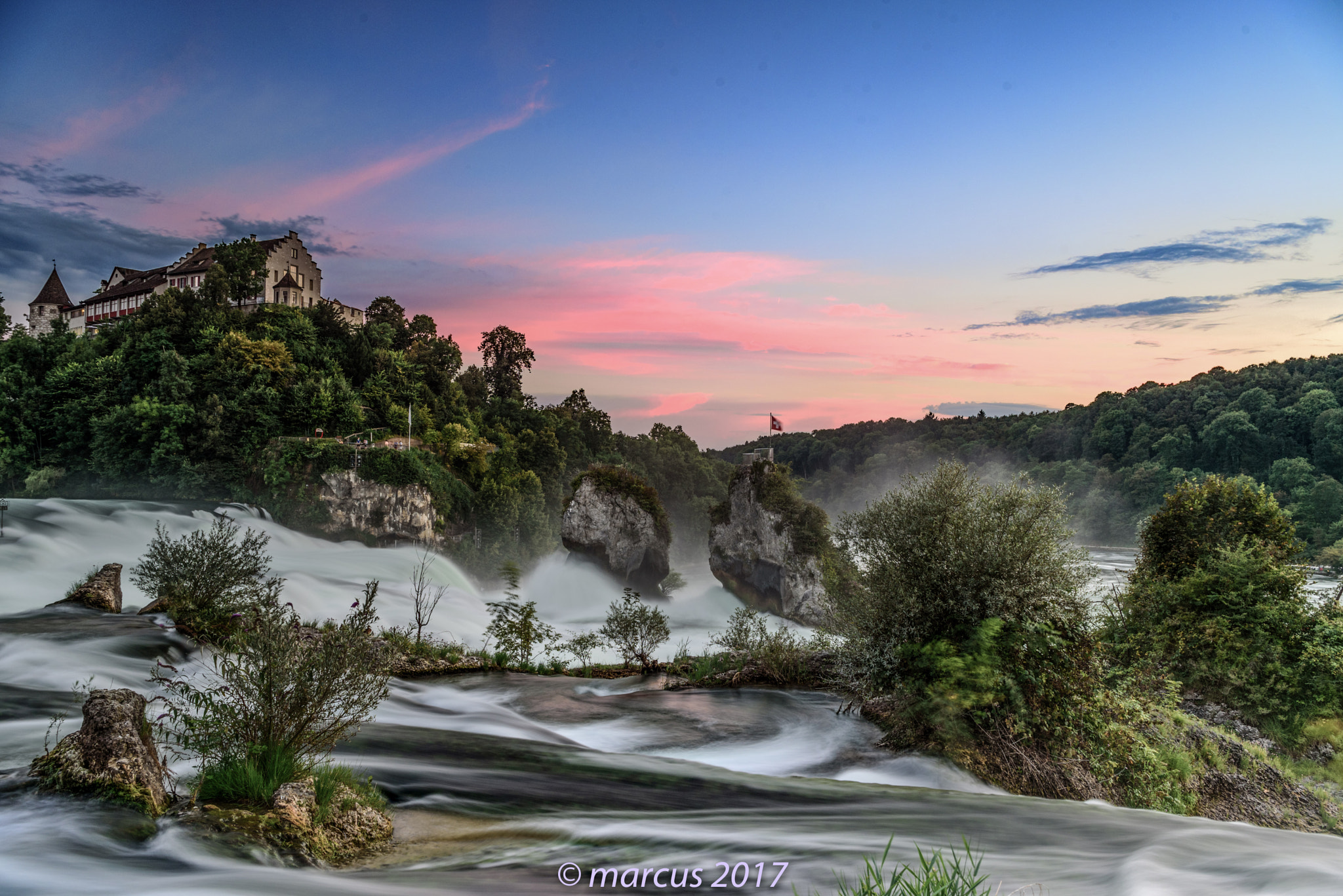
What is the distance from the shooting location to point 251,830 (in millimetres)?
4648

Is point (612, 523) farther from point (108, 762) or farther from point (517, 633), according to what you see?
point (108, 762)

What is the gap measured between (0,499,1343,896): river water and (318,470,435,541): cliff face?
82.3 feet

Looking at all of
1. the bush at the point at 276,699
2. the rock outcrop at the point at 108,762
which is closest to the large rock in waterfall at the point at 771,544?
the bush at the point at 276,699

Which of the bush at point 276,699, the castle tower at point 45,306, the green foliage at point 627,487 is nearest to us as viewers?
the bush at point 276,699

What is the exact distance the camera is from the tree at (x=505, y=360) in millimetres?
68250

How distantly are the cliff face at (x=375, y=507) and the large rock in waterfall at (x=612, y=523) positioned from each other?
8891mm

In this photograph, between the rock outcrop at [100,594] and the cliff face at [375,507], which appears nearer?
the rock outcrop at [100,594]

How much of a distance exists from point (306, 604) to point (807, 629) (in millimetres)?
24840

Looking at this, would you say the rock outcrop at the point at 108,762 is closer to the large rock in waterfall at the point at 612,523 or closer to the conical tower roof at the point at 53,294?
the large rock in waterfall at the point at 612,523

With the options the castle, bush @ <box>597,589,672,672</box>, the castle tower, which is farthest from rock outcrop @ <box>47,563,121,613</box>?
the castle tower

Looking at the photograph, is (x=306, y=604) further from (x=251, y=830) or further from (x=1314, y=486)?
(x=1314, y=486)

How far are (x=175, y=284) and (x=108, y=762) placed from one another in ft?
215

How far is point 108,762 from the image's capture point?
16.4 feet

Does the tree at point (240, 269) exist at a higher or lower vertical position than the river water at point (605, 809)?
higher
